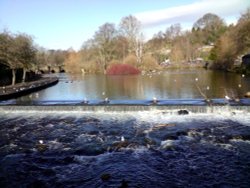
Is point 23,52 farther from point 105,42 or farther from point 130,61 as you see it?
point 105,42

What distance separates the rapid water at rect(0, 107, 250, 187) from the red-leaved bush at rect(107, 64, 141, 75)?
45085 millimetres

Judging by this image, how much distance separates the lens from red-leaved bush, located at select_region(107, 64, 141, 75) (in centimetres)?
6669

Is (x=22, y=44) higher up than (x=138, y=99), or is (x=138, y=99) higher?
(x=22, y=44)

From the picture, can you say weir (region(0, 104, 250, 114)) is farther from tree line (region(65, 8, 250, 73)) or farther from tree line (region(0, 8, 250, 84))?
tree line (region(65, 8, 250, 73))

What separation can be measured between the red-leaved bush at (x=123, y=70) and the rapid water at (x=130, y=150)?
4509 cm

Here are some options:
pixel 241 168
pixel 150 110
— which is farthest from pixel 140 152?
pixel 150 110

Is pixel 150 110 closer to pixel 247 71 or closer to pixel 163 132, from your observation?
pixel 163 132

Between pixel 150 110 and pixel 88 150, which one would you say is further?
pixel 150 110

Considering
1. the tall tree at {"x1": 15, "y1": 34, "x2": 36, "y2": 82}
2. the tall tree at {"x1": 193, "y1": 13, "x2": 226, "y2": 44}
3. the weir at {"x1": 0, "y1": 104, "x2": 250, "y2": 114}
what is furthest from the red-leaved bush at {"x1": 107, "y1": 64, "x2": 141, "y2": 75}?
the weir at {"x1": 0, "y1": 104, "x2": 250, "y2": 114}

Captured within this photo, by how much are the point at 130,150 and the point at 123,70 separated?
5368 centimetres

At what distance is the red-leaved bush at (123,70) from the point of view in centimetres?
6669

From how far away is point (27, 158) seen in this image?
536 inches

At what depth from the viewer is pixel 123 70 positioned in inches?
2645

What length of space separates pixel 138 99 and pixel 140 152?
562 inches
